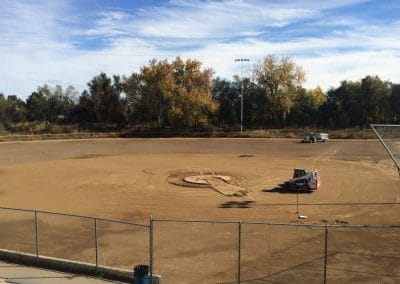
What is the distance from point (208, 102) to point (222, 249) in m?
78.2

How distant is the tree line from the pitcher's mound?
52.1 metres

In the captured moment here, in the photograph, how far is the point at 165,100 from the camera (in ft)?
325

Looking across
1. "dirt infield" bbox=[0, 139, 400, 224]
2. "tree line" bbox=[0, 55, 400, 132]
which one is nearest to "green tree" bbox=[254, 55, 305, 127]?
"tree line" bbox=[0, 55, 400, 132]

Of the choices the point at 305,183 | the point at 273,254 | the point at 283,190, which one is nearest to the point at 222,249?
the point at 273,254

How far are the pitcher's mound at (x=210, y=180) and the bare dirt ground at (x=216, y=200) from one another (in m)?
0.60

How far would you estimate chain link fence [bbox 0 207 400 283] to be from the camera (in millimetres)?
17156

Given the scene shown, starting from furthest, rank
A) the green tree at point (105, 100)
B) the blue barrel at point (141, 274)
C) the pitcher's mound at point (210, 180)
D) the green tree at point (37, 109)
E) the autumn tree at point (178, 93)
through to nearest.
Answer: the green tree at point (37, 109), the green tree at point (105, 100), the autumn tree at point (178, 93), the pitcher's mound at point (210, 180), the blue barrel at point (141, 274)

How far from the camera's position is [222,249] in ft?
68.0

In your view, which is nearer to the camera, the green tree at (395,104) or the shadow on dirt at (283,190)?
the shadow on dirt at (283,190)

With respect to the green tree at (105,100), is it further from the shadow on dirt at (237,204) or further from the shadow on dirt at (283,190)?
the shadow on dirt at (237,204)

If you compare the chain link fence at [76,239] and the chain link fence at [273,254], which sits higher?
the chain link fence at [273,254]

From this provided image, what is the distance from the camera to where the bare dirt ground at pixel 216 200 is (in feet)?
63.8

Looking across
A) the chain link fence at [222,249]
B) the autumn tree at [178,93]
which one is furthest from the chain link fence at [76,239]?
the autumn tree at [178,93]

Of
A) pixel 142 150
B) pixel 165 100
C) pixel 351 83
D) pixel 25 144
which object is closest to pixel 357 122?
pixel 351 83
